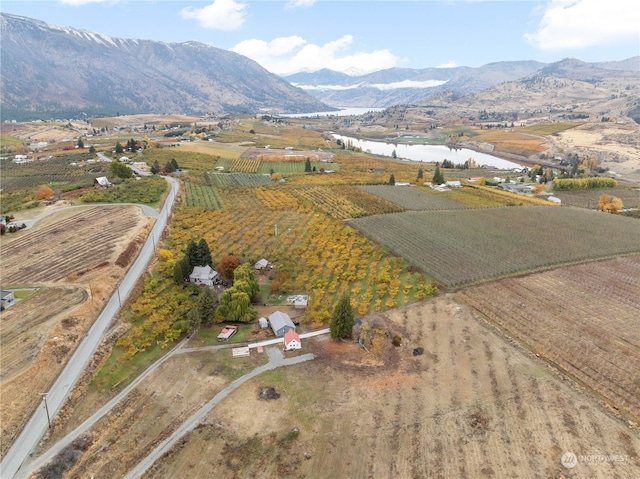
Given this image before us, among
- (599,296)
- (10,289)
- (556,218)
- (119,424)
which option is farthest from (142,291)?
(556,218)

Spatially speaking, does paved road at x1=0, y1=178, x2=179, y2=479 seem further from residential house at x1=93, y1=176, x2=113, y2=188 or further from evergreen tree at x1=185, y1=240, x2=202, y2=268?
residential house at x1=93, y1=176, x2=113, y2=188

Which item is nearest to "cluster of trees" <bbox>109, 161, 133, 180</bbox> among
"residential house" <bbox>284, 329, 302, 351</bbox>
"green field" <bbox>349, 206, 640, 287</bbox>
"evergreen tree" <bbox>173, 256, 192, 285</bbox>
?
"evergreen tree" <bbox>173, 256, 192, 285</bbox>

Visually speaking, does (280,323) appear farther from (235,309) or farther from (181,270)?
(181,270)

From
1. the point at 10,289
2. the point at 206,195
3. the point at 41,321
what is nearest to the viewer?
the point at 41,321

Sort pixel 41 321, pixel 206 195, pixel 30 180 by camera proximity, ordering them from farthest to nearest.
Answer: pixel 30 180 < pixel 206 195 < pixel 41 321

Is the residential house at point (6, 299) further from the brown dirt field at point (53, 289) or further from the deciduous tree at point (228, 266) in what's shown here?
the deciduous tree at point (228, 266)

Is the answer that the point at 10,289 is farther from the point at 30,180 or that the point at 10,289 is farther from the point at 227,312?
the point at 30,180
